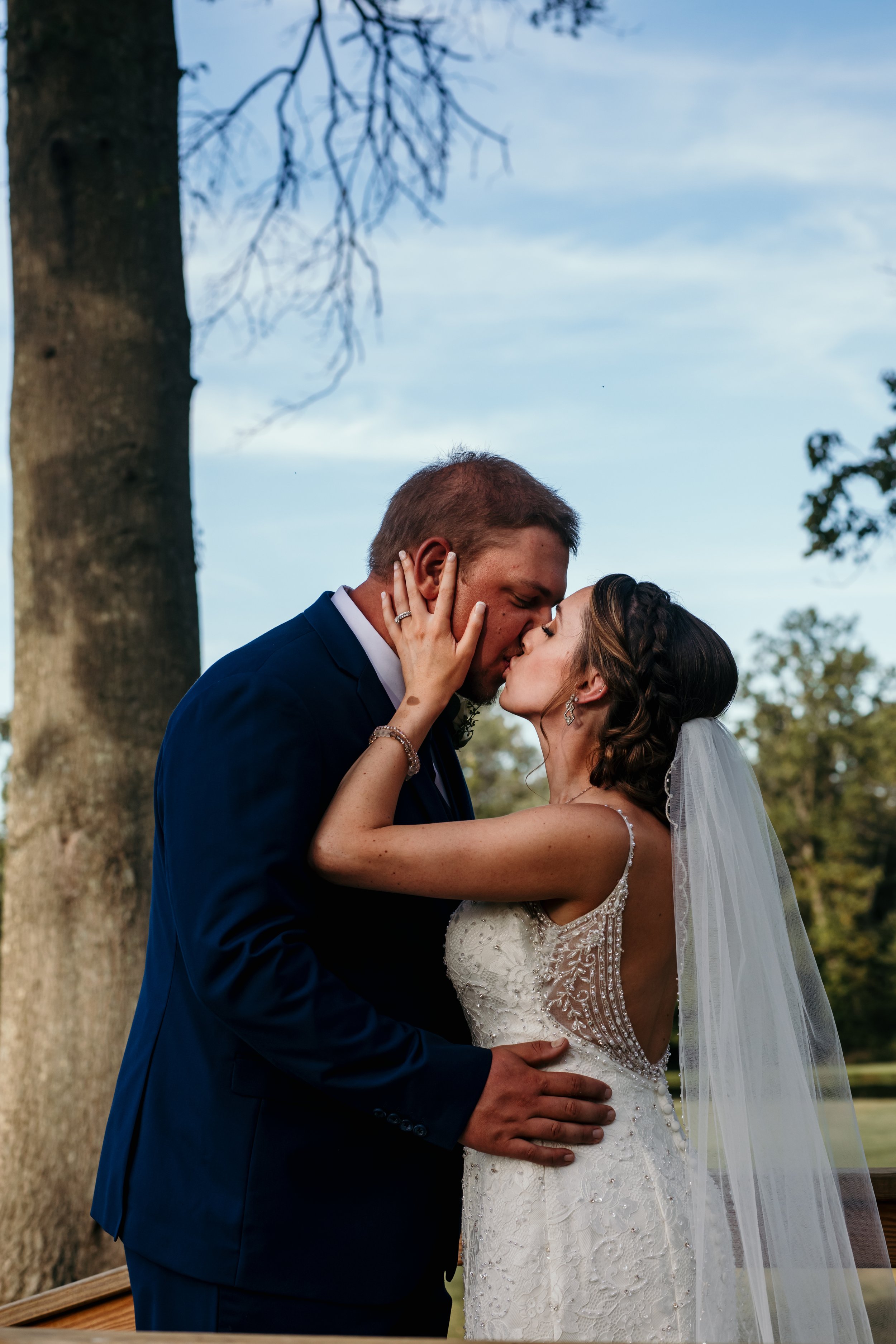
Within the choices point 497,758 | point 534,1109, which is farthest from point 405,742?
point 497,758

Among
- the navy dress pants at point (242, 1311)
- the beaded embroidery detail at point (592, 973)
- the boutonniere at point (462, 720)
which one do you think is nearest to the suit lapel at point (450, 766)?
the boutonniere at point (462, 720)

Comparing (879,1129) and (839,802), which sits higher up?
(839,802)

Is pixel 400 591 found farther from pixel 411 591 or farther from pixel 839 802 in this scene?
pixel 839 802

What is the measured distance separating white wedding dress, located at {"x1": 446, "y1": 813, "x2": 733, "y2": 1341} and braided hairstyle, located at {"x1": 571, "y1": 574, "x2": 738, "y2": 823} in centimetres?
21

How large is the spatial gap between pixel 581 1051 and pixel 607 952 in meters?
0.23

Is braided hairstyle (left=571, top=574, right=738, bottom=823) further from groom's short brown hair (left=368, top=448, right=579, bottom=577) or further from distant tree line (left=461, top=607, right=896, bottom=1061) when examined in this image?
distant tree line (left=461, top=607, right=896, bottom=1061)

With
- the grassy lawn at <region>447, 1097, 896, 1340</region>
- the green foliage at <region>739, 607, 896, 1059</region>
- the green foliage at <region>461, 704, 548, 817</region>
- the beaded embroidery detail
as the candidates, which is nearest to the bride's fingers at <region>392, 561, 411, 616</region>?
the beaded embroidery detail

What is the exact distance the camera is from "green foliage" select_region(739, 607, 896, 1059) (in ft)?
98.8

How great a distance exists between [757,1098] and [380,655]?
4.26ft

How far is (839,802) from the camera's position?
116 ft

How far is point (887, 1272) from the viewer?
2490 millimetres

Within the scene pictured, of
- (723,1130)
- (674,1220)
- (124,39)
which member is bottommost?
(674,1220)

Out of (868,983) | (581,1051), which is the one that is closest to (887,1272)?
(581,1051)

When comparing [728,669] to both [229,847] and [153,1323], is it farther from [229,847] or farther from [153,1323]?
[153,1323]
